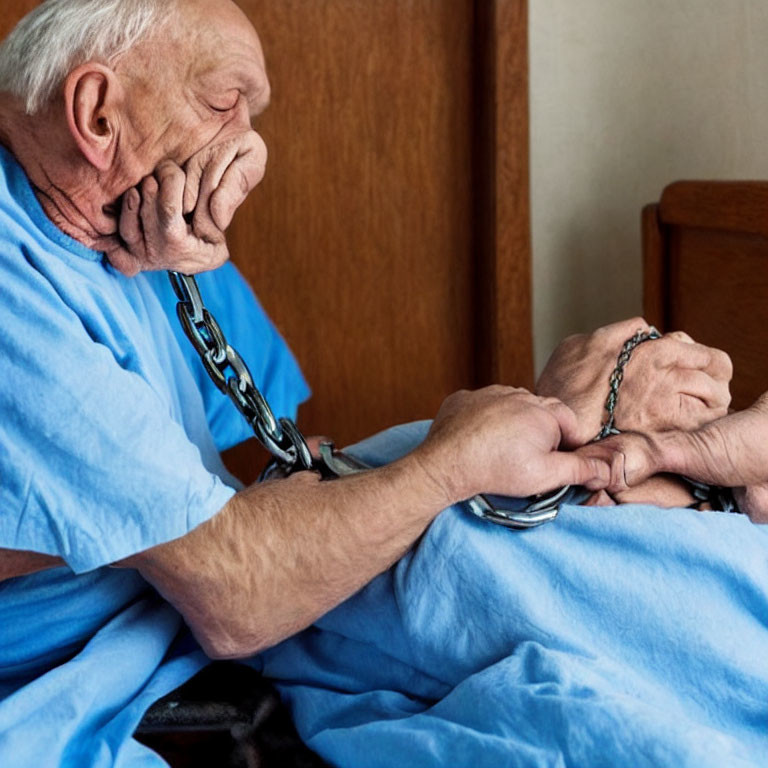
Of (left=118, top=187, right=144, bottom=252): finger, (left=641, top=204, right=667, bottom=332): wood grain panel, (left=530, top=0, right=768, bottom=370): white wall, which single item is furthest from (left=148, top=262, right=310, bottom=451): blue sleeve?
(left=530, top=0, right=768, bottom=370): white wall

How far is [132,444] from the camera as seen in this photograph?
82cm

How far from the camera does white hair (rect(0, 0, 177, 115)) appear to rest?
905 millimetres

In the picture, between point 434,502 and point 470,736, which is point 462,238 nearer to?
point 434,502

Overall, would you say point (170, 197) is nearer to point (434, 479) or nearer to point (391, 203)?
point (434, 479)

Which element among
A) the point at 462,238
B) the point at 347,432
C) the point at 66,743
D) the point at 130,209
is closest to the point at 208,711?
the point at 66,743

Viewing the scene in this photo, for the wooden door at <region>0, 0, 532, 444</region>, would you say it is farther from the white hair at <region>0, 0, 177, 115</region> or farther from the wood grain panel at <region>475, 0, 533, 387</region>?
the white hair at <region>0, 0, 177, 115</region>

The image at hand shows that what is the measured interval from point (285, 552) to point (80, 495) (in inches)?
6.6

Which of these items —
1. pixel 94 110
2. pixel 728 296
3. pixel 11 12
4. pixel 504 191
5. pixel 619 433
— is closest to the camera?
pixel 94 110

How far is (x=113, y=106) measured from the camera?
91 cm

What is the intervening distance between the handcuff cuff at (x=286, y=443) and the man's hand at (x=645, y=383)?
0.07 feet

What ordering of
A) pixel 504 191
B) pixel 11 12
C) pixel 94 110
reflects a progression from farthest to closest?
pixel 504 191 → pixel 11 12 → pixel 94 110

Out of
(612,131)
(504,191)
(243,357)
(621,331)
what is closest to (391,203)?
(504,191)

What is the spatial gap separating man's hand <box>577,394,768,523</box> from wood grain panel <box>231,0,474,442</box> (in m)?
1.17

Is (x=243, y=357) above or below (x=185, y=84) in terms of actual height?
below
